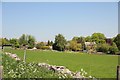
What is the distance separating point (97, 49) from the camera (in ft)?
218

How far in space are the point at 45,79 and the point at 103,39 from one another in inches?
3074

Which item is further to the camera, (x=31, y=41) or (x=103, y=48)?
(x=31, y=41)

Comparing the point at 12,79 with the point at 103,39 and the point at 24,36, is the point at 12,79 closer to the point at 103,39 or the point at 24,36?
the point at 24,36

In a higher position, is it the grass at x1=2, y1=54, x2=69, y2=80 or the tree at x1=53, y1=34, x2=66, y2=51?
the tree at x1=53, y1=34, x2=66, y2=51

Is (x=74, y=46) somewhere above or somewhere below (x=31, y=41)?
below

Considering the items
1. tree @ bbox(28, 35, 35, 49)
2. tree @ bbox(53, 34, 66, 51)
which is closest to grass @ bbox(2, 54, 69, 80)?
tree @ bbox(53, 34, 66, 51)

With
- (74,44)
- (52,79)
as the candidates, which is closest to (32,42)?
(74,44)

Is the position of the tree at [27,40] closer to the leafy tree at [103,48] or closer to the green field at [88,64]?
the leafy tree at [103,48]

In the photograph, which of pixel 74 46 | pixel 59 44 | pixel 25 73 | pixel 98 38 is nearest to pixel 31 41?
pixel 59 44

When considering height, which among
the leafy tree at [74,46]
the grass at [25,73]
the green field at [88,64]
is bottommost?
the green field at [88,64]

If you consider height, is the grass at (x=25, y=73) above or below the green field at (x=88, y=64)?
above

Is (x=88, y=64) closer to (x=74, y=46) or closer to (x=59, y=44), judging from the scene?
(x=59, y=44)

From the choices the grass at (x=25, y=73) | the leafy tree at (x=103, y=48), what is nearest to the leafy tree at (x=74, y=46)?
the leafy tree at (x=103, y=48)

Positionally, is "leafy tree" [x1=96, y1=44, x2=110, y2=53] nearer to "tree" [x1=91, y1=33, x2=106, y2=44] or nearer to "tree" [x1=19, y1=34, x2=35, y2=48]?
"tree" [x1=91, y1=33, x2=106, y2=44]
